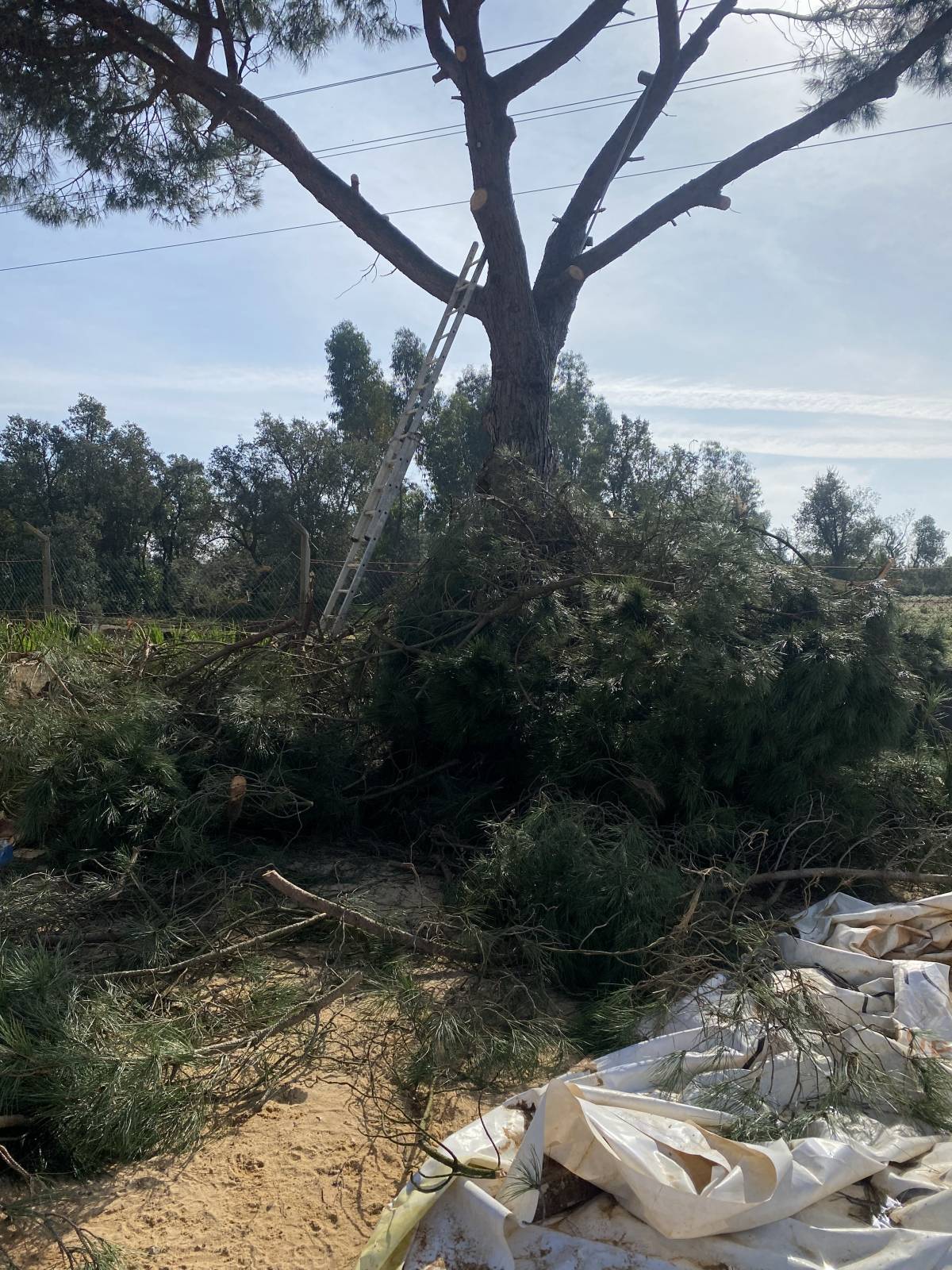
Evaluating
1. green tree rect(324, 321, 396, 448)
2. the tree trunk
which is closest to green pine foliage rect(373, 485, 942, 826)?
the tree trunk

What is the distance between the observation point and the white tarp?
76.2 inches

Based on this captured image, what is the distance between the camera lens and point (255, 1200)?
219cm

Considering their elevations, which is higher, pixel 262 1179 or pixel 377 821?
pixel 377 821

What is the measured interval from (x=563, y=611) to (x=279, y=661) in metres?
1.51

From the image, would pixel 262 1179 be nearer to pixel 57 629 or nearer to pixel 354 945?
pixel 354 945

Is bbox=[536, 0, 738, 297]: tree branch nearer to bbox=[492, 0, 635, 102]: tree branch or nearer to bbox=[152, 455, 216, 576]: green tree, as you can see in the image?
bbox=[492, 0, 635, 102]: tree branch

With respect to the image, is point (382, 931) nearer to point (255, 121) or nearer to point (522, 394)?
point (522, 394)

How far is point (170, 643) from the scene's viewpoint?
18.8 ft

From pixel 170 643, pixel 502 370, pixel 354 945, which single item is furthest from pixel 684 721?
pixel 502 370

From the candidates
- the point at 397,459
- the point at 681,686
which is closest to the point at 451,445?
the point at 397,459

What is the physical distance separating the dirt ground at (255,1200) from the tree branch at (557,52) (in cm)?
708

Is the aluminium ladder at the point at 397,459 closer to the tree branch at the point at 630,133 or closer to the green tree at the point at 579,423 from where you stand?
the tree branch at the point at 630,133

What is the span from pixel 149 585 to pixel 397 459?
4640 mm

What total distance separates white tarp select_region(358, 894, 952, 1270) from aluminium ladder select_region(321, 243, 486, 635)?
4976 mm
